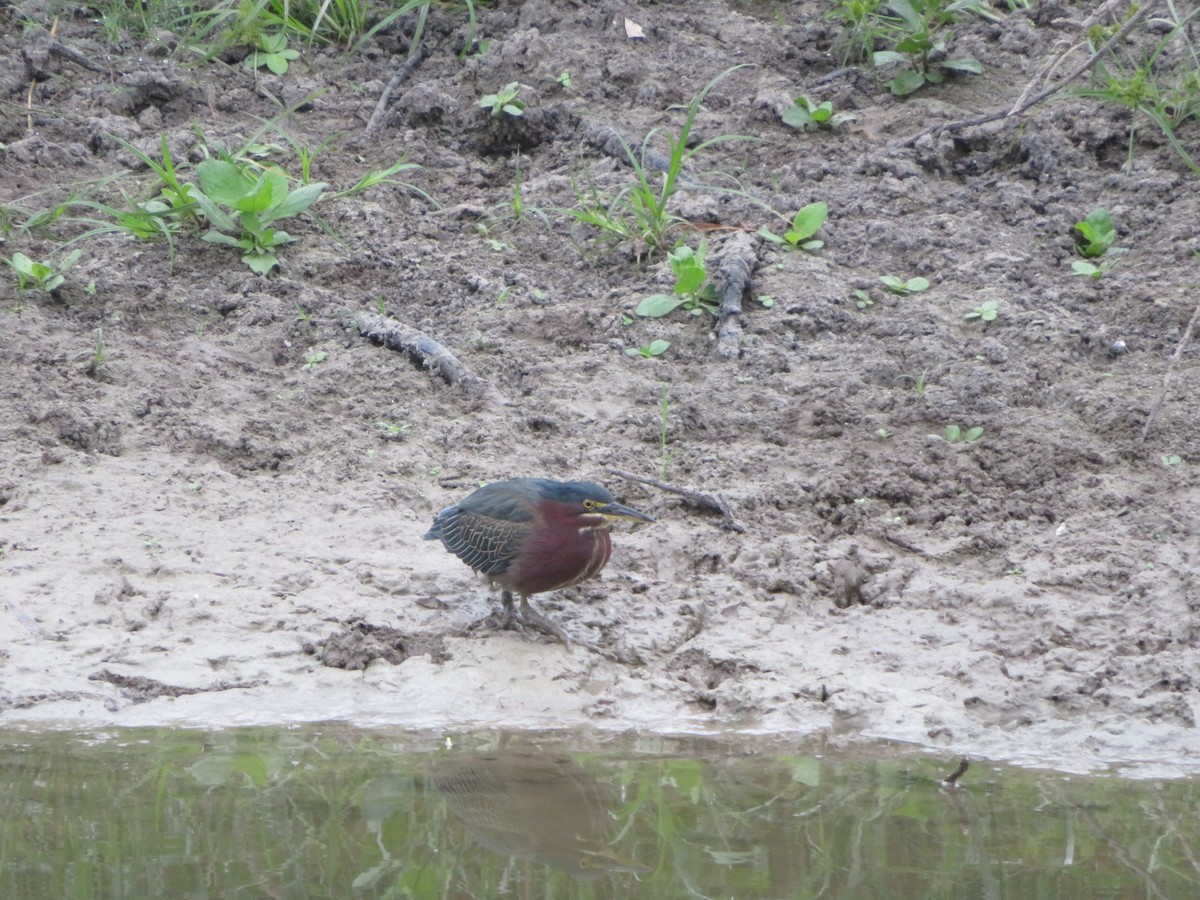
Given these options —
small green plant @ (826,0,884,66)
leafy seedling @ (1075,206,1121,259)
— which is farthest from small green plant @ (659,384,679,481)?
small green plant @ (826,0,884,66)

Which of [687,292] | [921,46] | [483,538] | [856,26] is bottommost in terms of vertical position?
[483,538]

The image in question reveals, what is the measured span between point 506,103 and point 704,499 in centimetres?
316

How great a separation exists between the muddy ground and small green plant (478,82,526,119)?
16cm

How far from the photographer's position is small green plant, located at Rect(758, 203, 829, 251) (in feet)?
22.0

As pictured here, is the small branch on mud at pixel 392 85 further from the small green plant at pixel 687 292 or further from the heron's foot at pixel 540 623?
the heron's foot at pixel 540 623

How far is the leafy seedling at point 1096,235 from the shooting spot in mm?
6570

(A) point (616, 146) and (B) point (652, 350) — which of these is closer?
(B) point (652, 350)

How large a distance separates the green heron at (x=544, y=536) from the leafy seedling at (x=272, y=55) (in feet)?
13.9

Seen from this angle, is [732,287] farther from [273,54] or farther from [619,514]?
[273,54]

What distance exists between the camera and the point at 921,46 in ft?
24.8

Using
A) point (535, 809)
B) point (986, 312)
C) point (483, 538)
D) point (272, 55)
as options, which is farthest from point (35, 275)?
point (986, 312)

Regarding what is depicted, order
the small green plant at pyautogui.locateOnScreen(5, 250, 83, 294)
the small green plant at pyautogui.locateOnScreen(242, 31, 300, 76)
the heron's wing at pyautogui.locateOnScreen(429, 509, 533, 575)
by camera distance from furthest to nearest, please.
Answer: the small green plant at pyautogui.locateOnScreen(242, 31, 300, 76)
the small green plant at pyautogui.locateOnScreen(5, 250, 83, 294)
the heron's wing at pyautogui.locateOnScreen(429, 509, 533, 575)

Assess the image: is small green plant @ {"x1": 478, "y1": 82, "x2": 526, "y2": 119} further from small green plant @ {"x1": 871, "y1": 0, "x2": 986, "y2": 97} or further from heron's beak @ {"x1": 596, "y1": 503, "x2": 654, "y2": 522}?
heron's beak @ {"x1": 596, "y1": 503, "x2": 654, "y2": 522}

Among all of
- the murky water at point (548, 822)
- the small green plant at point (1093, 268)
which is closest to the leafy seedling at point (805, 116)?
the small green plant at point (1093, 268)
